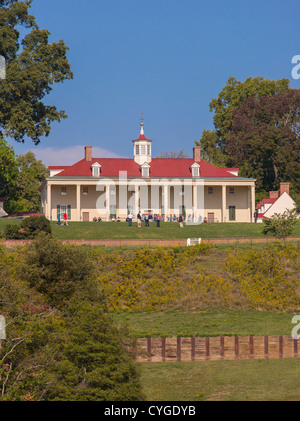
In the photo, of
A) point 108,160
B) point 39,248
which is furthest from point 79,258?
point 108,160

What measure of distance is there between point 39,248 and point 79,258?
1658 mm

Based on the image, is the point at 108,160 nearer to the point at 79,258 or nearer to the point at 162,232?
the point at 162,232

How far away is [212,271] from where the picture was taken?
36.2m

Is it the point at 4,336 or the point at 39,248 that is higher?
the point at 39,248

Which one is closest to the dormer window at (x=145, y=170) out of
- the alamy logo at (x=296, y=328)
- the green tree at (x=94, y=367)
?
the alamy logo at (x=296, y=328)

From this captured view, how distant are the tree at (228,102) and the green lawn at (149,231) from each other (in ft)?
119

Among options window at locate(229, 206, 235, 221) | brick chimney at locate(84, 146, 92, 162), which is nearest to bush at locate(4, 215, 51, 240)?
brick chimney at locate(84, 146, 92, 162)

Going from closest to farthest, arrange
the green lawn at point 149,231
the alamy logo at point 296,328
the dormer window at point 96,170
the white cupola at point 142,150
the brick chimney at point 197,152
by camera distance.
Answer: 1. the alamy logo at point 296,328
2. the green lawn at point 149,231
3. the dormer window at point 96,170
4. the white cupola at point 142,150
5. the brick chimney at point 197,152

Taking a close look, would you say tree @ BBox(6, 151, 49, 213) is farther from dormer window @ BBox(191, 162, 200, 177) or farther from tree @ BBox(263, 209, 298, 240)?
tree @ BBox(263, 209, 298, 240)

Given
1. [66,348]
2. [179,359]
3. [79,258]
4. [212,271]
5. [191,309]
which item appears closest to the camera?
[66,348]

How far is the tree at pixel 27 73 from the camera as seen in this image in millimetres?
59062

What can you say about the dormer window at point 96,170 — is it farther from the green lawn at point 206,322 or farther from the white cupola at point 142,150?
the green lawn at point 206,322

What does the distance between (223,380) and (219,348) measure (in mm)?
3103

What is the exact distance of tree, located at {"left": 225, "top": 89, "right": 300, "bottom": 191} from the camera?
79.2 m
